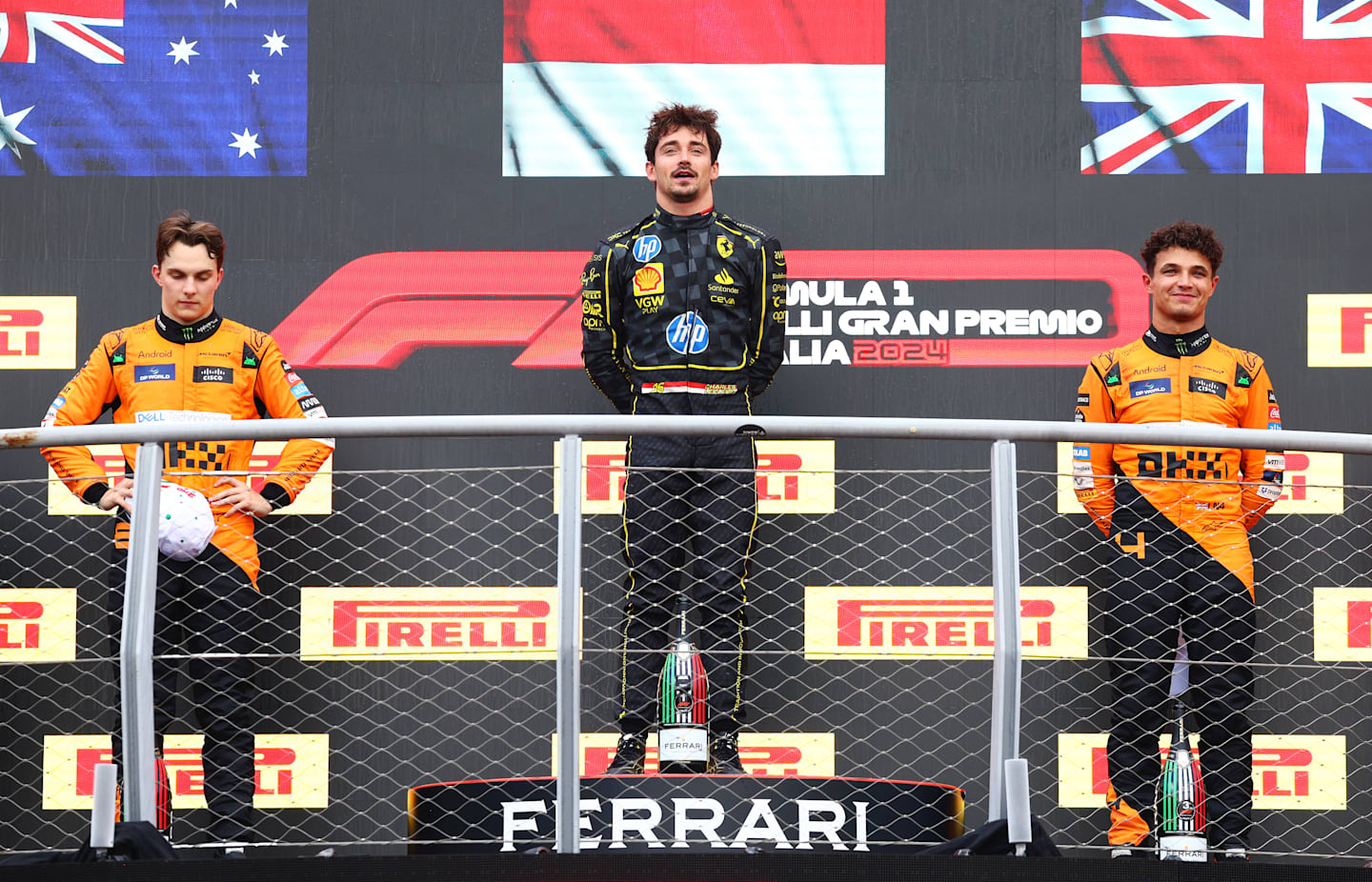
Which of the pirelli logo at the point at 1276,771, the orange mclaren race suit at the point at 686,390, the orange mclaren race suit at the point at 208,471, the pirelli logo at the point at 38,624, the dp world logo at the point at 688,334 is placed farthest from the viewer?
the pirelli logo at the point at 38,624

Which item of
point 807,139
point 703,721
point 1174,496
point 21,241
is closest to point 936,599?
point 1174,496

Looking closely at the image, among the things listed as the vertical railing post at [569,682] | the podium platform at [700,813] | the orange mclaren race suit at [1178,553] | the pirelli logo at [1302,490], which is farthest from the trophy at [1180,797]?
the vertical railing post at [569,682]

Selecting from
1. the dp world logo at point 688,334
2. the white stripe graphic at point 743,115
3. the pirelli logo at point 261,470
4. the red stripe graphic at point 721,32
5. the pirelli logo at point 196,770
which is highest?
the red stripe graphic at point 721,32

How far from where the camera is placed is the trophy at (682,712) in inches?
135

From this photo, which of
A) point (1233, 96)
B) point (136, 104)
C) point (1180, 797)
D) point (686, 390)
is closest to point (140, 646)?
point (686, 390)

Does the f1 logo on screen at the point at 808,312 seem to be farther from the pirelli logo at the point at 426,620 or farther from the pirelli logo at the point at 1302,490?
the pirelli logo at the point at 426,620

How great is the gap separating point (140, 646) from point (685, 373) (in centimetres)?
156

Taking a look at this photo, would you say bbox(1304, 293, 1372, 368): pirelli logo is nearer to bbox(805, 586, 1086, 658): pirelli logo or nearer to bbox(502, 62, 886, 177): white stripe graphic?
bbox(805, 586, 1086, 658): pirelli logo

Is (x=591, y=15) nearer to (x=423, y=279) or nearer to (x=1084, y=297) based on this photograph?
(x=423, y=279)

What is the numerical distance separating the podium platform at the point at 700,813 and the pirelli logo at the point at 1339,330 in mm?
2328

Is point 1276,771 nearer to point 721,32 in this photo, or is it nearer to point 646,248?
point 646,248

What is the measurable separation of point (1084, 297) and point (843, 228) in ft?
2.67

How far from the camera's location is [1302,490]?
4.43 m

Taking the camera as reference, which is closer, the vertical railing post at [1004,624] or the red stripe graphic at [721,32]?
the vertical railing post at [1004,624]
